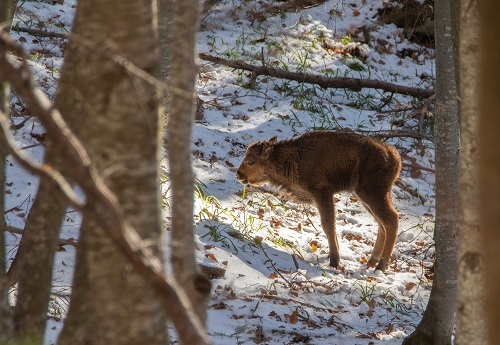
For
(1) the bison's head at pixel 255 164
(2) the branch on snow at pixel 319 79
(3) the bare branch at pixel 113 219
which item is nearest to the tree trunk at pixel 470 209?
(3) the bare branch at pixel 113 219

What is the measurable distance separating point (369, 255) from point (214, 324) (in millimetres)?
3842

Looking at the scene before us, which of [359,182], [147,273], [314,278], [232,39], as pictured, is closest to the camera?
[147,273]

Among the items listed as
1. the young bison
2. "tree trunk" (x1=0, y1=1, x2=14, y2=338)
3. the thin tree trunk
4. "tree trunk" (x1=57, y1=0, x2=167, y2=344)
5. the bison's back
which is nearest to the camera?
"tree trunk" (x1=57, y1=0, x2=167, y2=344)

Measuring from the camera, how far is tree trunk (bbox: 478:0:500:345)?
130 inches

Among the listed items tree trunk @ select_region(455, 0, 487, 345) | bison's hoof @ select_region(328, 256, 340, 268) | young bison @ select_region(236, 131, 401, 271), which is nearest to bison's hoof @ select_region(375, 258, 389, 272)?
young bison @ select_region(236, 131, 401, 271)

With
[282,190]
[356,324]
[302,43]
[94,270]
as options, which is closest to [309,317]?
[356,324]

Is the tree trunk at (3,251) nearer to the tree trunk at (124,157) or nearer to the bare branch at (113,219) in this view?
the tree trunk at (124,157)

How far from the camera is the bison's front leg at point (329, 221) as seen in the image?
939cm

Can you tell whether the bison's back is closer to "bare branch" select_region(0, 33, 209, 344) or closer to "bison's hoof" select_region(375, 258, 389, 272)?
"bison's hoof" select_region(375, 258, 389, 272)

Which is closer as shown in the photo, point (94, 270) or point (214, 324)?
point (94, 270)

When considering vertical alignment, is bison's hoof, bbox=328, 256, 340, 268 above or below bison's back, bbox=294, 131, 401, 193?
below

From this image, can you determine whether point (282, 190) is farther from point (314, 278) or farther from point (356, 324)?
point (356, 324)

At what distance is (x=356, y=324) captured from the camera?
7.52 m

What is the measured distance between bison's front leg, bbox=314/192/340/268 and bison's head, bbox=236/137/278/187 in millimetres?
901
